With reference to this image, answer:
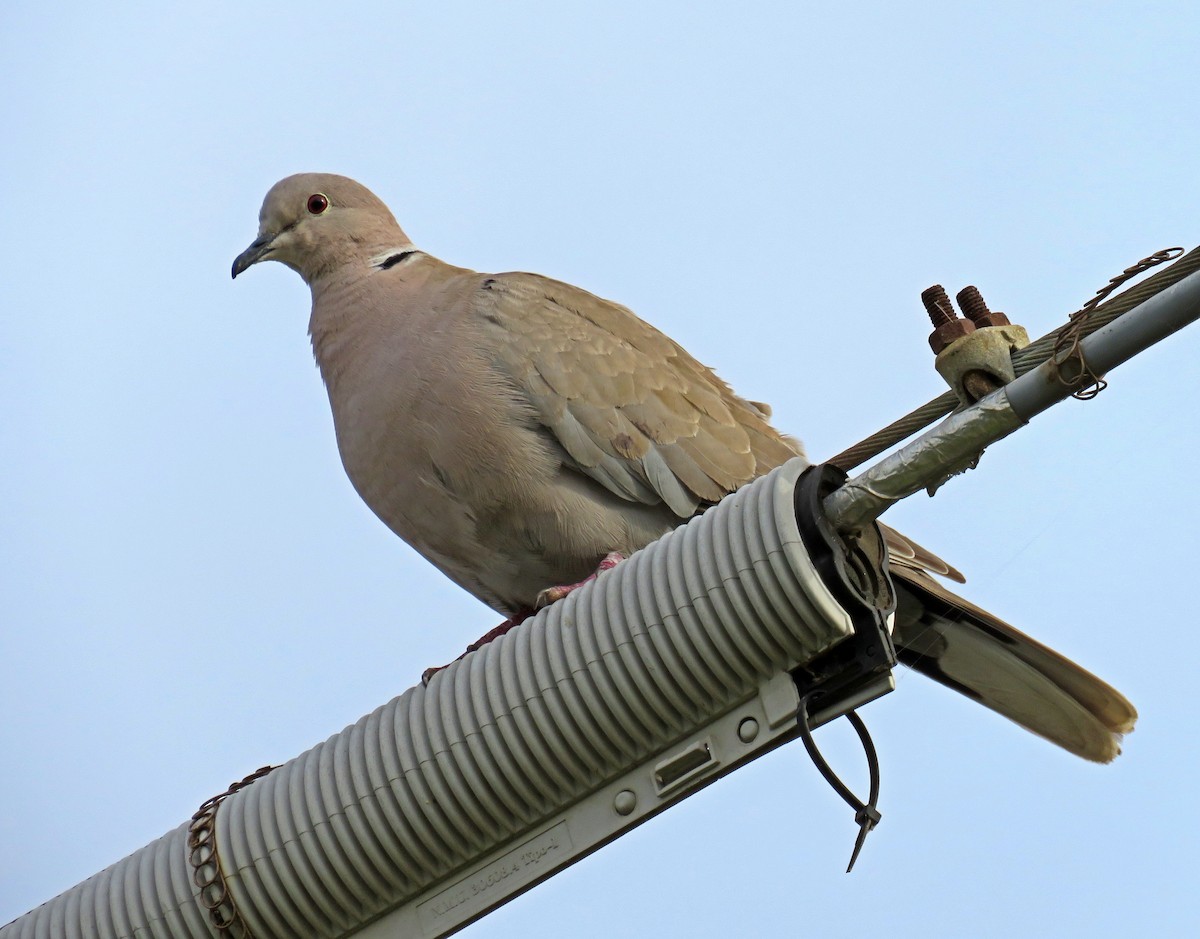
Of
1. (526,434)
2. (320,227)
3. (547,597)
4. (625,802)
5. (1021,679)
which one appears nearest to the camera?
(625,802)

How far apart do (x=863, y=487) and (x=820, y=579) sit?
17cm

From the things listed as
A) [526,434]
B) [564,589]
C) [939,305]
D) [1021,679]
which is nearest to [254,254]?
[526,434]

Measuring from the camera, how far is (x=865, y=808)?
2877mm

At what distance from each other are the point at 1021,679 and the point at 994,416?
61.3 inches

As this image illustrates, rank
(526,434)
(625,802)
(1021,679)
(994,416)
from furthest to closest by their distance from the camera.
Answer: (526,434) → (1021,679) → (625,802) → (994,416)

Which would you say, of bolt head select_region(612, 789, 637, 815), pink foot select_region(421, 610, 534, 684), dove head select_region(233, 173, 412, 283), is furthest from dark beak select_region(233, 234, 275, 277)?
bolt head select_region(612, 789, 637, 815)

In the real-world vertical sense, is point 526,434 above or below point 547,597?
above

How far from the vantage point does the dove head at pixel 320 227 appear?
19.7 feet

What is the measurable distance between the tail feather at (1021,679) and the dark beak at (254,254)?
2.92 metres

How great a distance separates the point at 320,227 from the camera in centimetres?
609

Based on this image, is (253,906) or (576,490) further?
(576,490)

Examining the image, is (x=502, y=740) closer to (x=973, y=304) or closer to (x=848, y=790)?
(x=848, y=790)

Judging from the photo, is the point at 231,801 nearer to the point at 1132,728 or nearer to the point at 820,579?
the point at 820,579

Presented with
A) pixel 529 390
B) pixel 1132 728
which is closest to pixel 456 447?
pixel 529 390
